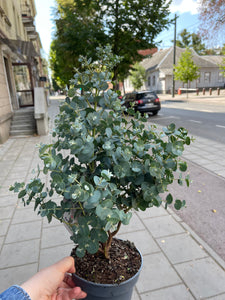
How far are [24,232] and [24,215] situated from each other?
51 cm

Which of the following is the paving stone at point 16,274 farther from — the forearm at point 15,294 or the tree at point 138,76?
the tree at point 138,76

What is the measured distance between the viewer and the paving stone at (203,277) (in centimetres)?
226

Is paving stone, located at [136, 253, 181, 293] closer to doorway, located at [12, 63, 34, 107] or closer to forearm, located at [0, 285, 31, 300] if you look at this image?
forearm, located at [0, 285, 31, 300]

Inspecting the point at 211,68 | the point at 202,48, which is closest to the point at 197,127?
the point at 211,68

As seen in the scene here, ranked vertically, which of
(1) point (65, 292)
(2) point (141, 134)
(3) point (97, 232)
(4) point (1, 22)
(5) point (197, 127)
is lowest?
Answer: (5) point (197, 127)

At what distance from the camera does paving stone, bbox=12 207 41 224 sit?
3643mm

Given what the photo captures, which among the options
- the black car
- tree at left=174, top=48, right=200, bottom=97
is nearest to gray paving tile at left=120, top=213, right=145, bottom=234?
the black car

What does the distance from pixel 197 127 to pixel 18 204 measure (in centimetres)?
881

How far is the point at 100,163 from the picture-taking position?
1.59 m

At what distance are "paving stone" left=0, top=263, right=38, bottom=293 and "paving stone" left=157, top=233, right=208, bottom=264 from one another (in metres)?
1.55

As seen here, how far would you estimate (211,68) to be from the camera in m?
43.2

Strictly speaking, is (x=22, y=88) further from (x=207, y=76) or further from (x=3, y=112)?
(x=207, y=76)

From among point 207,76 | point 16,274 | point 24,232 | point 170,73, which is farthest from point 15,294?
point 207,76

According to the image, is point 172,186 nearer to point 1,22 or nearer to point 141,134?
point 141,134
